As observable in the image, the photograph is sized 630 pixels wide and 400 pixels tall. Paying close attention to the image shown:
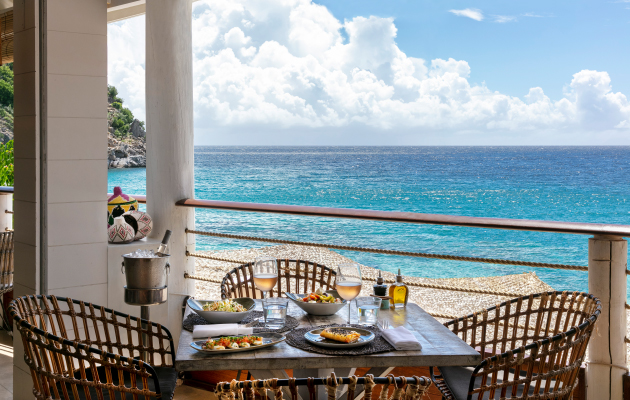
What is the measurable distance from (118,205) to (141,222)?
0.23m

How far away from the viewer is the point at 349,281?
1.71 meters

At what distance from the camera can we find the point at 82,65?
108 inches

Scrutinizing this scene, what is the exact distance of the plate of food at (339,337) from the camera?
1424 mm

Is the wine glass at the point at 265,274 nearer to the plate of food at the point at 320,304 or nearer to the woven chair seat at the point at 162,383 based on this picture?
the plate of food at the point at 320,304

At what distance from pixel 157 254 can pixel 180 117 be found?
1.43m

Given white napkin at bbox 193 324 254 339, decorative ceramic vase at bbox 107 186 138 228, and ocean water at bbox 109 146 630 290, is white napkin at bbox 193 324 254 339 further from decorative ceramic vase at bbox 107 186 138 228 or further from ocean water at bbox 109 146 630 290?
ocean water at bbox 109 146 630 290

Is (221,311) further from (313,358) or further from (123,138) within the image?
(123,138)

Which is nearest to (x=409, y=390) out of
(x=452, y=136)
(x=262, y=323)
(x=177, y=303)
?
(x=262, y=323)

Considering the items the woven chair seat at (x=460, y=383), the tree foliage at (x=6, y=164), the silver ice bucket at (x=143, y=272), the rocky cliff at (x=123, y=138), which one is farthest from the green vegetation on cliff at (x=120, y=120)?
the woven chair seat at (x=460, y=383)

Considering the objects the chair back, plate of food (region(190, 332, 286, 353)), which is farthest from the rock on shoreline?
plate of food (region(190, 332, 286, 353))

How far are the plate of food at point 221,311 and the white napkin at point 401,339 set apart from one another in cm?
47

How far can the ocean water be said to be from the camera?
23547mm

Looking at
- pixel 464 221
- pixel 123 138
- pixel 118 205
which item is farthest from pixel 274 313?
pixel 123 138

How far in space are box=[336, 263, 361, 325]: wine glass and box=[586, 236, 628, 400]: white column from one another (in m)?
1.11
